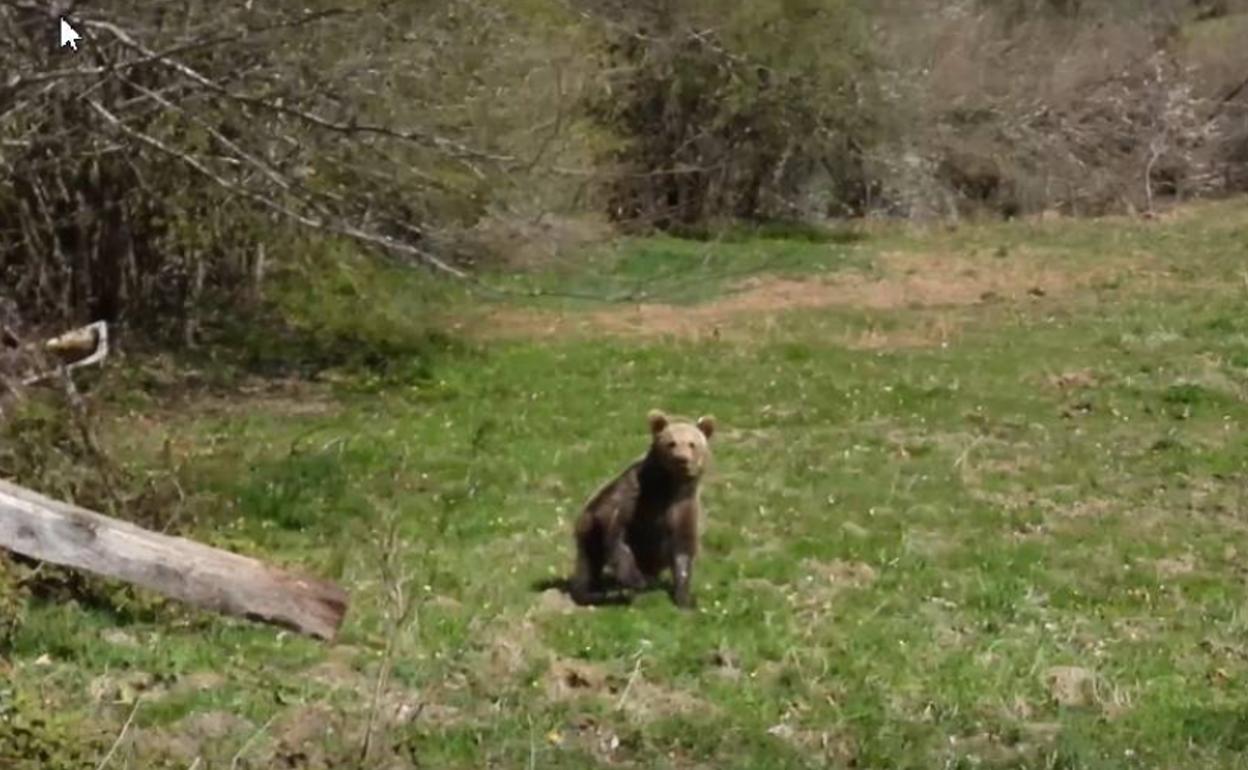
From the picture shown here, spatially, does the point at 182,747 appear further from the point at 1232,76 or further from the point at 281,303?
the point at 1232,76

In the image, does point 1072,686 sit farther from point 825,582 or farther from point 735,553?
point 735,553

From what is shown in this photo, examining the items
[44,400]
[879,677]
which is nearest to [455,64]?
[44,400]

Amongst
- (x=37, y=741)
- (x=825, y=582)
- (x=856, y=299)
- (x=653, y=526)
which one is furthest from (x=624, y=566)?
(x=856, y=299)

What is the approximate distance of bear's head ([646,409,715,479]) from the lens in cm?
1123

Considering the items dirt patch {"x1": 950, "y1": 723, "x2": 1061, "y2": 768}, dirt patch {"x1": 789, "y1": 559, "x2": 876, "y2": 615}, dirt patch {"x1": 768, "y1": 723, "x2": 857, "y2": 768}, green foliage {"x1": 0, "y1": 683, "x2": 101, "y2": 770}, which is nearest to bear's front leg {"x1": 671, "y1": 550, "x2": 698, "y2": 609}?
dirt patch {"x1": 789, "y1": 559, "x2": 876, "y2": 615}

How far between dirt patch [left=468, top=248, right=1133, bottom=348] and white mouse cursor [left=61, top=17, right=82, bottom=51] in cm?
1434

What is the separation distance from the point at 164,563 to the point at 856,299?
21.1 meters

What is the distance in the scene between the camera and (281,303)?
75.2 feet

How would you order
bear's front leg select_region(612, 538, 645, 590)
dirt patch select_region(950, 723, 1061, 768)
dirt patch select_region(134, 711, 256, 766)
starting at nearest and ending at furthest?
dirt patch select_region(134, 711, 256, 766), dirt patch select_region(950, 723, 1061, 768), bear's front leg select_region(612, 538, 645, 590)

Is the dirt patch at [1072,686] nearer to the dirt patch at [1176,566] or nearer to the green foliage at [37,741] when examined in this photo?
the dirt patch at [1176,566]

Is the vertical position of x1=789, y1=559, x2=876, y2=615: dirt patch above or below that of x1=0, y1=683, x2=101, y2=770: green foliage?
below

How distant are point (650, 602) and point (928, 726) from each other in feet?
9.20

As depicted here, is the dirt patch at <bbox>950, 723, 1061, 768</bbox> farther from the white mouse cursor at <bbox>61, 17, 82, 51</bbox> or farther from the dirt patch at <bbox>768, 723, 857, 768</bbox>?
the white mouse cursor at <bbox>61, 17, 82, 51</bbox>

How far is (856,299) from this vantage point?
28.4 metres
